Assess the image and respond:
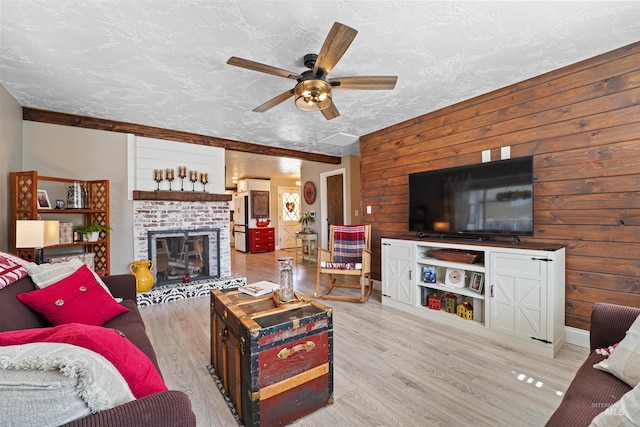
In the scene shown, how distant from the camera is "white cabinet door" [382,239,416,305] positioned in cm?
318

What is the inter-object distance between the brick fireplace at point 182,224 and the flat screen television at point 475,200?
2.79m

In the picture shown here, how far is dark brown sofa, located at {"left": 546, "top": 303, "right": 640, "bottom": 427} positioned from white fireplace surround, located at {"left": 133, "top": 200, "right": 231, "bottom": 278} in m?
4.17

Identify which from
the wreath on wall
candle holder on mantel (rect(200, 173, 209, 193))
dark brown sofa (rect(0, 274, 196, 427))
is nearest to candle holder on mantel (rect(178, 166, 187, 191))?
candle holder on mantel (rect(200, 173, 209, 193))

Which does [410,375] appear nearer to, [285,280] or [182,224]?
[285,280]

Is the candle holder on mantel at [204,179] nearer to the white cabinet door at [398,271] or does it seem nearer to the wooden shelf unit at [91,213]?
the wooden shelf unit at [91,213]

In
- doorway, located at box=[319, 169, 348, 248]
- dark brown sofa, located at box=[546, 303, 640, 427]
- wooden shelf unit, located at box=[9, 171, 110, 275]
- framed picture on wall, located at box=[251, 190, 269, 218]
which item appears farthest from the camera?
framed picture on wall, located at box=[251, 190, 269, 218]

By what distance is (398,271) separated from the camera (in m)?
3.30

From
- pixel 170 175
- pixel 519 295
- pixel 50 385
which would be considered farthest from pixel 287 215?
pixel 50 385

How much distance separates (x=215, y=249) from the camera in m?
4.42

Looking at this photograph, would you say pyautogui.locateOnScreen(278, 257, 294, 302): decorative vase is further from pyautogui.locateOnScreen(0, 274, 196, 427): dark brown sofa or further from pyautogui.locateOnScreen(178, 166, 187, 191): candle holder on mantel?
pyautogui.locateOnScreen(178, 166, 187, 191): candle holder on mantel

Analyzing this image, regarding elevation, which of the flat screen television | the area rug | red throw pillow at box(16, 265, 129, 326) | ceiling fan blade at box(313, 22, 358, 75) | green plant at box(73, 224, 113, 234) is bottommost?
the area rug

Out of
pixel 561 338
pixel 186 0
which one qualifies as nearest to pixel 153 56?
pixel 186 0

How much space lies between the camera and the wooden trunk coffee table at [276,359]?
1450mm

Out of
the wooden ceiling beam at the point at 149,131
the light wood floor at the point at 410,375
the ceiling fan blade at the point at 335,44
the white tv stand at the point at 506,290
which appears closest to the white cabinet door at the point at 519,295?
the white tv stand at the point at 506,290
